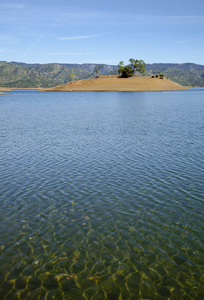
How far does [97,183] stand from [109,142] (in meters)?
17.0

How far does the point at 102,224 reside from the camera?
658 inches

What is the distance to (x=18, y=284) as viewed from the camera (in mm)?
11766

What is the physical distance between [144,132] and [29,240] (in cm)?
3618

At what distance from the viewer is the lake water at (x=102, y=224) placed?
1180 cm

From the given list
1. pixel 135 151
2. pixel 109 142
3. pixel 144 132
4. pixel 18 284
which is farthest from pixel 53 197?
pixel 144 132

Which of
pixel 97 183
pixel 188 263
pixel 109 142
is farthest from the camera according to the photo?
pixel 109 142

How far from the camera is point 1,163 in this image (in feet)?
95.6

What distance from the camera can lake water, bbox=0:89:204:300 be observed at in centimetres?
1180

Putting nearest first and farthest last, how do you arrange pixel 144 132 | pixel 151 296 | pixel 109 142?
pixel 151 296 < pixel 109 142 < pixel 144 132

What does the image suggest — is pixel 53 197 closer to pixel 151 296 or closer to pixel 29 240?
pixel 29 240

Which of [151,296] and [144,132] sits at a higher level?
[151,296]

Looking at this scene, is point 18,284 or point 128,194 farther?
point 128,194

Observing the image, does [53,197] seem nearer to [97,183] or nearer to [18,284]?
[97,183]

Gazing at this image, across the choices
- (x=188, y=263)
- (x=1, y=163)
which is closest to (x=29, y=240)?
(x=188, y=263)
